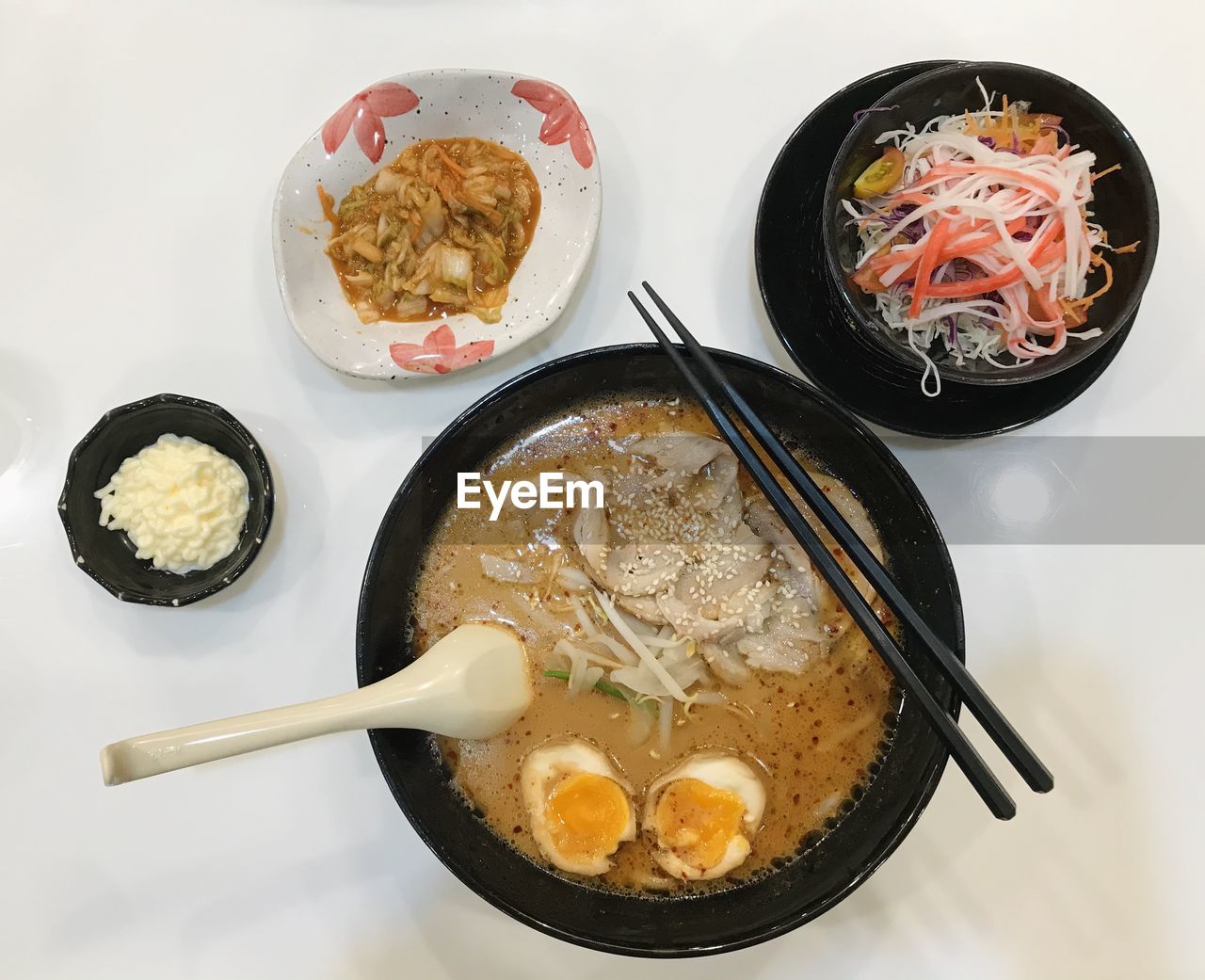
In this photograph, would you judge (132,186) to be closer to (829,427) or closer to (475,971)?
(829,427)

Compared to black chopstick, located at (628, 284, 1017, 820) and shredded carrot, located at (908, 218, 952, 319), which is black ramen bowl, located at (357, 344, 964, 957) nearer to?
black chopstick, located at (628, 284, 1017, 820)

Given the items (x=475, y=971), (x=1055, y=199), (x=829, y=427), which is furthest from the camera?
(x=475, y=971)

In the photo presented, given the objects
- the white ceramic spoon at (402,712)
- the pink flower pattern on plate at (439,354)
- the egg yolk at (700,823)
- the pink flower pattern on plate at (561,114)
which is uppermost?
the pink flower pattern on plate at (561,114)

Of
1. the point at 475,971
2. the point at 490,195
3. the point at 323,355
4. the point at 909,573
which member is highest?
the point at 490,195

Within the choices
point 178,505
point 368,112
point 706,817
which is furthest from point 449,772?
point 368,112

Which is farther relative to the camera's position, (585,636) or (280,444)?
(280,444)

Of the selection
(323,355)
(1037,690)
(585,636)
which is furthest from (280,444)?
(1037,690)
